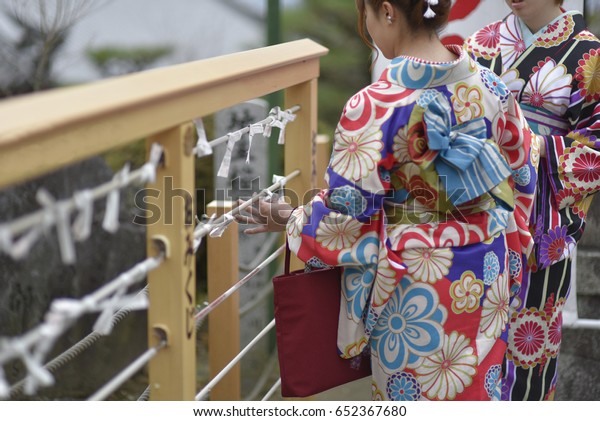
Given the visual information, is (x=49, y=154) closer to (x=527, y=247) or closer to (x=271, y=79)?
(x=271, y=79)

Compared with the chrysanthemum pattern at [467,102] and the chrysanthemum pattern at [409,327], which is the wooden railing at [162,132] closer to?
the chrysanthemum pattern at [467,102]

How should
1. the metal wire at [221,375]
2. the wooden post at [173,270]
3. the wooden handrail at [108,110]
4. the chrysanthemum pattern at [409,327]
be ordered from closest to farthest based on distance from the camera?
the wooden handrail at [108,110] < the wooden post at [173,270] < the metal wire at [221,375] < the chrysanthemum pattern at [409,327]

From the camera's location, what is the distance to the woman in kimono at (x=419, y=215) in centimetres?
161

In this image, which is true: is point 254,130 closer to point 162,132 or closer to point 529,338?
point 162,132

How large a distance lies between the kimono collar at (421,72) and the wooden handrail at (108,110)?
0.26 m

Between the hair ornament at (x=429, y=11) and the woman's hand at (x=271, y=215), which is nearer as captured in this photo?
the hair ornament at (x=429, y=11)

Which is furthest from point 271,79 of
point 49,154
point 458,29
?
point 458,29

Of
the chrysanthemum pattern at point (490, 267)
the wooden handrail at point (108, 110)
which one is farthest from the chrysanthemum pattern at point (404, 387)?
the wooden handrail at point (108, 110)

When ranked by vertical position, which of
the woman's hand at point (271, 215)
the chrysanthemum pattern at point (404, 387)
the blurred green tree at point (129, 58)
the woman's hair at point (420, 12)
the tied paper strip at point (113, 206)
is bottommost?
the blurred green tree at point (129, 58)

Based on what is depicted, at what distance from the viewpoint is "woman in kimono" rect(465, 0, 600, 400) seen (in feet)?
6.90

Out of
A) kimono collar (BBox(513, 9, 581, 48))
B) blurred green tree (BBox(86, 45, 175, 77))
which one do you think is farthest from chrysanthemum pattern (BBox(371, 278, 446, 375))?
blurred green tree (BBox(86, 45, 175, 77))

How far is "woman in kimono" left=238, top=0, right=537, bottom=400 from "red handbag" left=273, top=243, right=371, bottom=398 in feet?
0.10

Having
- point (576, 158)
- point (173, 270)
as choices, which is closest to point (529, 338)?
point (576, 158)

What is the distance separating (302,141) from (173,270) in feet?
3.29
